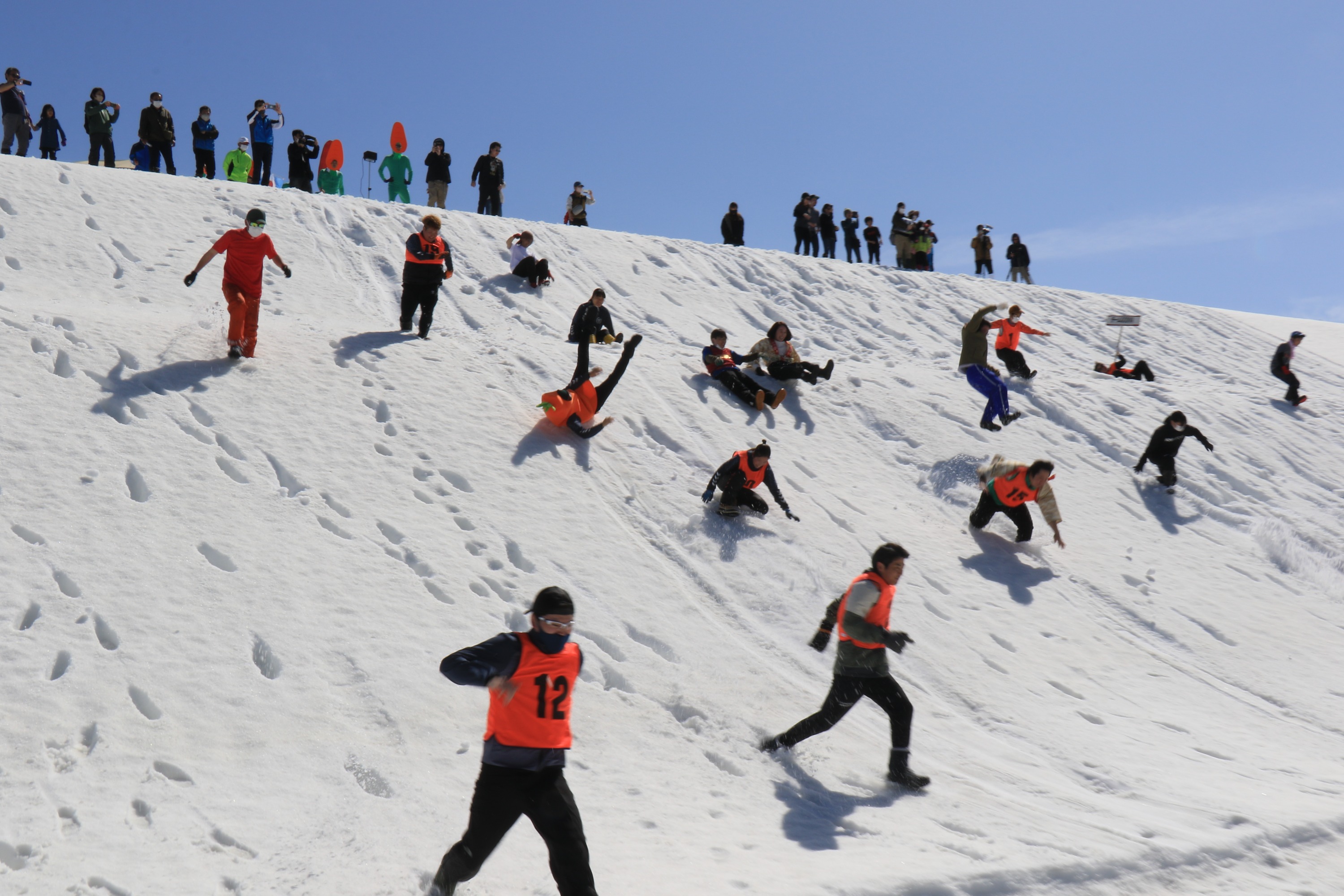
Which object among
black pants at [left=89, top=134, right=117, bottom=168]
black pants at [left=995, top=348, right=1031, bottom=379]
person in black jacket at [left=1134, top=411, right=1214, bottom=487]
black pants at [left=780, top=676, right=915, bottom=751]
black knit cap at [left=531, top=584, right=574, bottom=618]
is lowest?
black pants at [left=780, top=676, right=915, bottom=751]

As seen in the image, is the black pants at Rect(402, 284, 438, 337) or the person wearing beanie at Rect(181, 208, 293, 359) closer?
the person wearing beanie at Rect(181, 208, 293, 359)

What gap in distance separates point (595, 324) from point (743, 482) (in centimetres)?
411

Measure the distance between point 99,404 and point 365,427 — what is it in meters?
2.08

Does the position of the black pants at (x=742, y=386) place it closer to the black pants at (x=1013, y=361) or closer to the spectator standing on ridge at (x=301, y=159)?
the black pants at (x=1013, y=361)

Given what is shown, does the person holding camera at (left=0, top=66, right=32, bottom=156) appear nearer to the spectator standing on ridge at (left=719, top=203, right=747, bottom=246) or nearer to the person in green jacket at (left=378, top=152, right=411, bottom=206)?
the person in green jacket at (left=378, top=152, right=411, bottom=206)

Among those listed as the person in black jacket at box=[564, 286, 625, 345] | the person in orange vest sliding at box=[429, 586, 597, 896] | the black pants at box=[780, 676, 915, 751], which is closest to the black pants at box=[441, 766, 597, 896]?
the person in orange vest sliding at box=[429, 586, 597, 896]

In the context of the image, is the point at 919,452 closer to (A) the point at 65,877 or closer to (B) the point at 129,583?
(B) the point at 129,583

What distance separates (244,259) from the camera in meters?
9.03

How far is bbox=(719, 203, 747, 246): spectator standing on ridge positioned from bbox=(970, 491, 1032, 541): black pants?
9820 mm

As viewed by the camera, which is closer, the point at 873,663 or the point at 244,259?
the point at 873,663

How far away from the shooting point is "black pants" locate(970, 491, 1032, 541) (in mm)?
9969

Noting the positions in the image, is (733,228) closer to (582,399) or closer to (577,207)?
(577,207)

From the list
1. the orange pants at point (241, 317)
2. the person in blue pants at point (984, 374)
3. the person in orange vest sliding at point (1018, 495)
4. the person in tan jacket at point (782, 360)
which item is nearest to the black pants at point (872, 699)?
the person in orange vest sliding at point (1018, 495)

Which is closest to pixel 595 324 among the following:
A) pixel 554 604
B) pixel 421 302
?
pixel 421 302
